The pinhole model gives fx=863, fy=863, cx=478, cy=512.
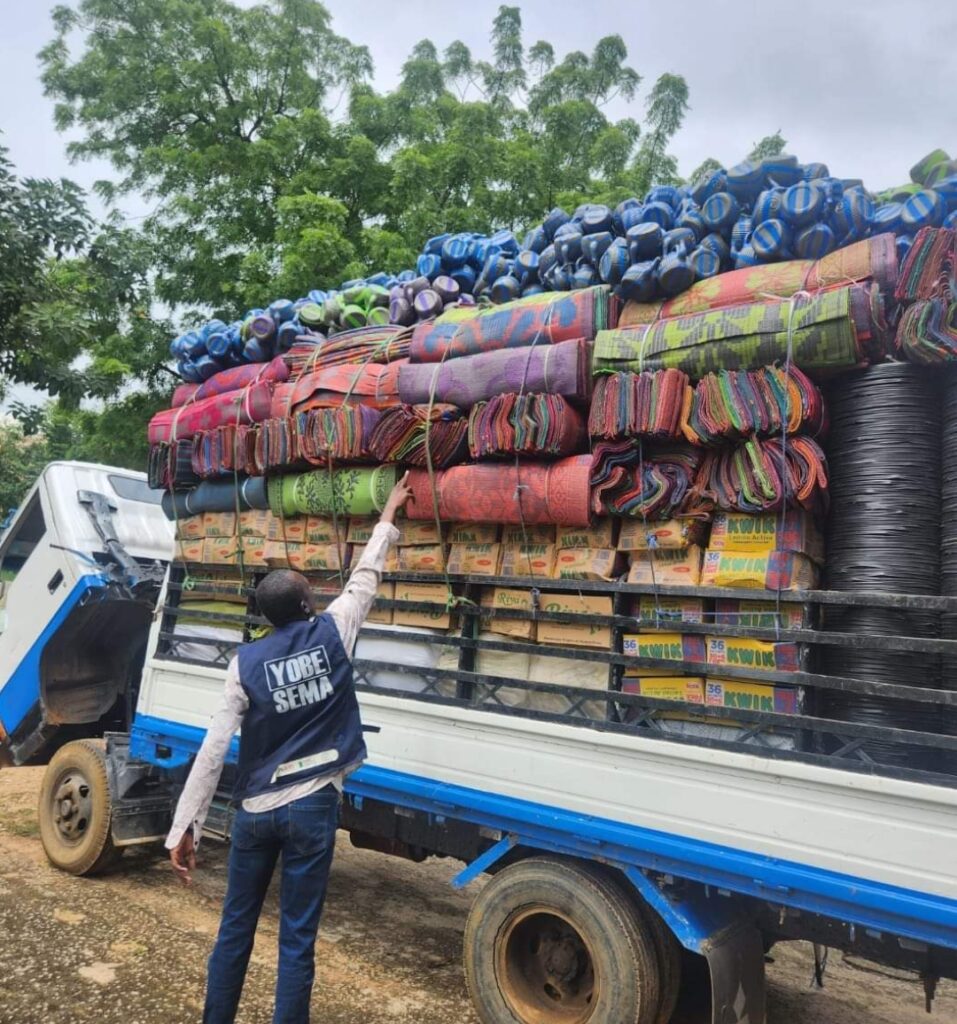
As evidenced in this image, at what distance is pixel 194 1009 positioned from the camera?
3.50 metres

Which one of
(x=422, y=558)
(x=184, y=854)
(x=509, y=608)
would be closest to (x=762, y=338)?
(x=509, y=608)

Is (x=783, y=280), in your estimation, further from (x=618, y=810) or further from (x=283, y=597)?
(x=283, y=597)

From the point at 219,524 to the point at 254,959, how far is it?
2175 millimetres

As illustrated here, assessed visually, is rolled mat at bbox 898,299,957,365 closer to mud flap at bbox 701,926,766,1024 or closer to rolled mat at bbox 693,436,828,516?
rolled mat at bbox 693,436,828,516

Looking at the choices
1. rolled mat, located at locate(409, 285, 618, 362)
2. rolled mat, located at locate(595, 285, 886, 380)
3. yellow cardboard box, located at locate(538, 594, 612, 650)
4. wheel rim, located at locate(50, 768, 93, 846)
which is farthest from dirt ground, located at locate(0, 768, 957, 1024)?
rolled mat, located at locate(409, 285, 618, 362)

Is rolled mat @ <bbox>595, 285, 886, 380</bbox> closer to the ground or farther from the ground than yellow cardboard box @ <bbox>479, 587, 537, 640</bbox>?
farther from the ground

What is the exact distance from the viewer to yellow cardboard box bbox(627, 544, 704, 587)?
3158 millimetres

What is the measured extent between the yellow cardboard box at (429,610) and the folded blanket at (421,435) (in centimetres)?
54

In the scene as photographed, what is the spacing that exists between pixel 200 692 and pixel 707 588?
9.19 feet

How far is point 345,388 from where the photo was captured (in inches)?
164

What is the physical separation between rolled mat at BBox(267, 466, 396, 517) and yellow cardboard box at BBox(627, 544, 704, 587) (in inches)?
47.8

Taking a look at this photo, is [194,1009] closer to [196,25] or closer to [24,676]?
[24,676]

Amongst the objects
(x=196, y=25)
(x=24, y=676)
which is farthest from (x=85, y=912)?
(x=196, y=25)

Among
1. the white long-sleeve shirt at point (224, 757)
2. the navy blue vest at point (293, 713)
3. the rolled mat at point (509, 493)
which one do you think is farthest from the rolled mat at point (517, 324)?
the navy blue vest at point (293, 713)
